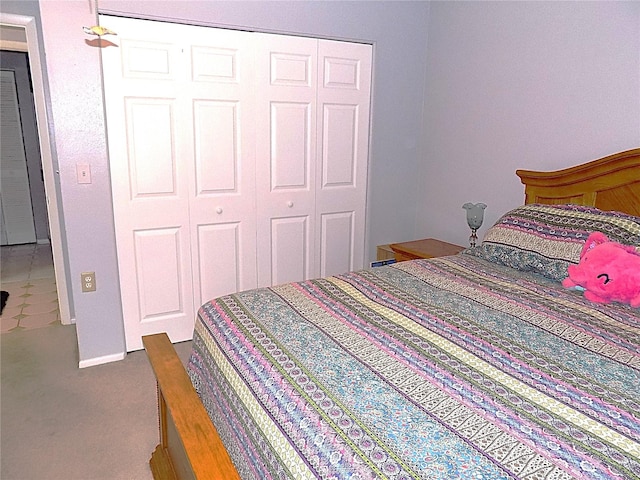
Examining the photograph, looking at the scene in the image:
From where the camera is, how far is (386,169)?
137 inches

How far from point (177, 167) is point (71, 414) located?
141cm

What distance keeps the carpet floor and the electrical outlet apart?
458 mm

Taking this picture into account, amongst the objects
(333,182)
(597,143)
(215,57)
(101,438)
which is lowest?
(101,438)

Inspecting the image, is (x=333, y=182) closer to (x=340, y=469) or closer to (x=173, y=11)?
(x=173, y=11)

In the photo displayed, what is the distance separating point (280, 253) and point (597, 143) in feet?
6.45

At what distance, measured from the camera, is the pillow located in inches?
77.6

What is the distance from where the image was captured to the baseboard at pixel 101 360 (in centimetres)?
270

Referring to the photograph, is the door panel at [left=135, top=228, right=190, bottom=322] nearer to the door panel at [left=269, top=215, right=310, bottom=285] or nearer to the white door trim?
the door panel at [left=269, top=215, right=310, bottom=285]

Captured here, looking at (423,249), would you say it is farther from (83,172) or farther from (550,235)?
(83,172)

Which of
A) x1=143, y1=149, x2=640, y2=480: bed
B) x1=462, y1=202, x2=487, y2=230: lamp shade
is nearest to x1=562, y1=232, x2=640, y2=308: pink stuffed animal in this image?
x1=143, y1=149, x2=640, y2=480: bed

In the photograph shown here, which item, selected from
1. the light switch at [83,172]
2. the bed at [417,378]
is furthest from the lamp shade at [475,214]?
the light switch at [83,172]

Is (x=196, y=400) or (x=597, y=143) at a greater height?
(x=597, y=143)

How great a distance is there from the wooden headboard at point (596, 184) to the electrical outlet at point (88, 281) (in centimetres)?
251

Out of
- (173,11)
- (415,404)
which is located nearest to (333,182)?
(173,11)
